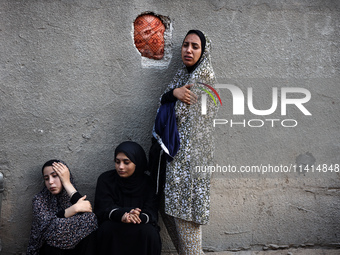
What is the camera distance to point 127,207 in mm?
3176

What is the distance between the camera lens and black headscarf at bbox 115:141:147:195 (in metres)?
3.21

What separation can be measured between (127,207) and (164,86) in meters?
1.01

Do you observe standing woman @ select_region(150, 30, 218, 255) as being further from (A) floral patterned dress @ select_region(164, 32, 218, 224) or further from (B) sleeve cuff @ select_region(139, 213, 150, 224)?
(B) sleeve cuff @ select_region(139, 213, 150, 224)

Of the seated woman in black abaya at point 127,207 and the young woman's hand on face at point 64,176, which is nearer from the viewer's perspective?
the seated woman in black abaya at point 127,207

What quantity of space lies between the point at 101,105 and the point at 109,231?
0.99 meters

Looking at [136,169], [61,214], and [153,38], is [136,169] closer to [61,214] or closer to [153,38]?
[61,214]

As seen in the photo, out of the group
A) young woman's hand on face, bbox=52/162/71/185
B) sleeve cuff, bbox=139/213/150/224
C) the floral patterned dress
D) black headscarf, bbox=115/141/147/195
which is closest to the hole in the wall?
the floral patterned dress

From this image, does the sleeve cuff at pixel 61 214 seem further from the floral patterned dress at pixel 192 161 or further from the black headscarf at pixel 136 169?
the floral patterned dress at pixel 192 161

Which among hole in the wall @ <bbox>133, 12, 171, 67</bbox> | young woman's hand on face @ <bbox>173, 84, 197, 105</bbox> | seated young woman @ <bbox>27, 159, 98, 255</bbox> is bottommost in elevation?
seated young woman @ <bbox>27, 159, 98, 255</bbox>

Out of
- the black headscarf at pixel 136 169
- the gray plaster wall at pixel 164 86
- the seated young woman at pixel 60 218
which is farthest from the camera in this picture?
the gray plaster wall at pixel 164 86

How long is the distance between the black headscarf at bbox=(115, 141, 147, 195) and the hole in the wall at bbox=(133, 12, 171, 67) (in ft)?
2.28

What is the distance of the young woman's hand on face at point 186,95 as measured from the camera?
10.2 ft

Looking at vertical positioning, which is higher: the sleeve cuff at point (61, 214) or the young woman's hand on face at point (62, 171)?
the young woman's hand on face at point (62, 171)

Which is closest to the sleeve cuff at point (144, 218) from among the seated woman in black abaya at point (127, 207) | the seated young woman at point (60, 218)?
the seated woman in black abaya at point (127, 207)
